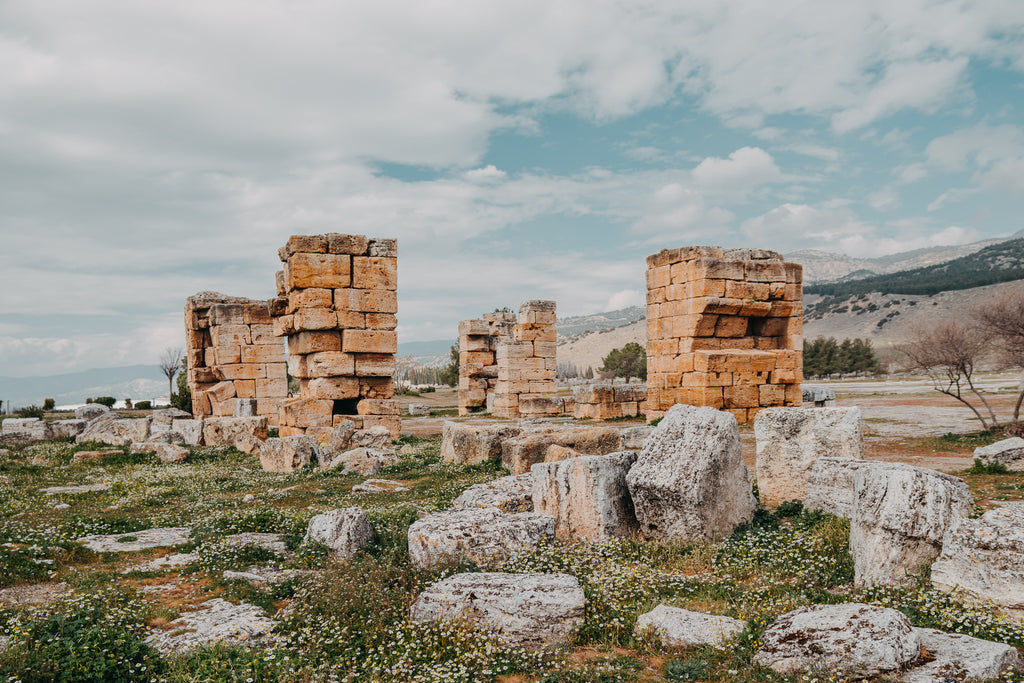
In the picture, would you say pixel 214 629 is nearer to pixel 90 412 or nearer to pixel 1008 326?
pixel 1008 326

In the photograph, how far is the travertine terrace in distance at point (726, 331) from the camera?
51.4 feet

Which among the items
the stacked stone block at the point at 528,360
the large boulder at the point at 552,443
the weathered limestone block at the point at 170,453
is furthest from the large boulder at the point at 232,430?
the stacked stone block at the point at 528,360

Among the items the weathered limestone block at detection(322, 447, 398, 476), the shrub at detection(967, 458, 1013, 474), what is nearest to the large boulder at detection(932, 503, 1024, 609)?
the shrub at detection(967, 458, 1013, 474)

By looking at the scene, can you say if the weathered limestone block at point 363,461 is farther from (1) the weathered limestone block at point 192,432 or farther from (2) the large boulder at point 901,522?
(2) the large boulder at point 901,522

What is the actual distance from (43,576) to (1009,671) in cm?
759

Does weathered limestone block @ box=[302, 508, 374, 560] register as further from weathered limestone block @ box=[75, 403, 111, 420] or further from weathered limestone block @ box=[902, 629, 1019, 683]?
weathered limestone block @ box=[75, 403, 111, 420]

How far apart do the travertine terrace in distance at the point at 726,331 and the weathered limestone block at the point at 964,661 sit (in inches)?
452

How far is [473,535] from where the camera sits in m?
6.16

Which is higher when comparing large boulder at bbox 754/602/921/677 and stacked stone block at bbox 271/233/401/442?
stacked stone block at bbox 271/233/401/442

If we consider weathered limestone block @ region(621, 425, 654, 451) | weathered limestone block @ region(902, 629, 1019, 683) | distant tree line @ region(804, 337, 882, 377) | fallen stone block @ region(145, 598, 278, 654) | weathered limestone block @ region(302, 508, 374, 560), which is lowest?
fallen stone block @ region(145, 598, 278, 654)

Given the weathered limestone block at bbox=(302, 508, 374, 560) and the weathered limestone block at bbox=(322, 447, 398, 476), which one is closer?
the weathered limestone block at bbox=(302, 508, 374, 560)

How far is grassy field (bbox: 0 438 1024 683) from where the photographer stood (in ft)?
13.6

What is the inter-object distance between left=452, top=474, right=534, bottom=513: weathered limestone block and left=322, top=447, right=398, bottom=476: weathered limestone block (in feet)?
11.5

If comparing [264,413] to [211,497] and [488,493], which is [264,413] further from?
[488,493]
